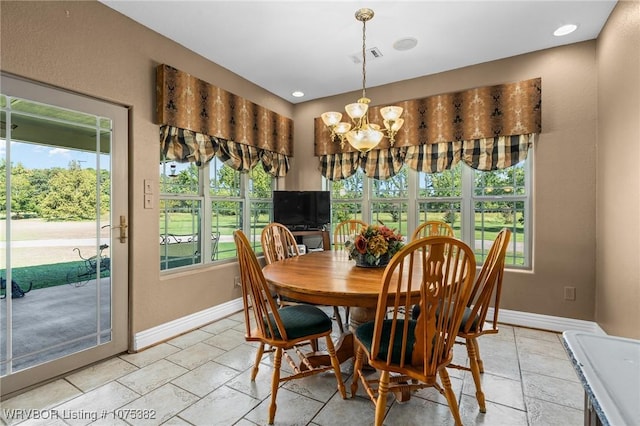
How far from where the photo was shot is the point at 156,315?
2.79 meters

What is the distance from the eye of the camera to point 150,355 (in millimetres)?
2547

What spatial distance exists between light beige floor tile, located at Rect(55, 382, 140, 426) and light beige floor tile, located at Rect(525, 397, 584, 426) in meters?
2.41

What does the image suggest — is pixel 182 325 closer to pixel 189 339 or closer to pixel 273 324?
pixel 189 339

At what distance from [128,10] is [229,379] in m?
2.93

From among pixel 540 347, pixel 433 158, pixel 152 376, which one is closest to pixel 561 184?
pixel 433 158

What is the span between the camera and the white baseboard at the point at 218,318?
8.88 ft

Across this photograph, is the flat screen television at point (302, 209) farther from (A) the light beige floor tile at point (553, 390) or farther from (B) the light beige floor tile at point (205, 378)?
(A) the light beige floor tile at point (553, 390)

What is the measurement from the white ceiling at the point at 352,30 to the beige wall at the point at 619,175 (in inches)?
14.2

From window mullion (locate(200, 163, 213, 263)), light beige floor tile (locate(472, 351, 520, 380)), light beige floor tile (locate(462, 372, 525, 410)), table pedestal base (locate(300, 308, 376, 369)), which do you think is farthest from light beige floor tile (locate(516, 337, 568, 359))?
window mullion (locate(200, 163, 213, 263))

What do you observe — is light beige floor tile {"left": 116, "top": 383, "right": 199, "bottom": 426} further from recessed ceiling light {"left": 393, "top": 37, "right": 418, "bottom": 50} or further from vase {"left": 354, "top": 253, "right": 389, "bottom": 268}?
recessed ceiling light {"left": 393, "top": 37, "right": 418, "bottom": 50}

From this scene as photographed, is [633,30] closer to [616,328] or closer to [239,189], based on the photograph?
[616,328]

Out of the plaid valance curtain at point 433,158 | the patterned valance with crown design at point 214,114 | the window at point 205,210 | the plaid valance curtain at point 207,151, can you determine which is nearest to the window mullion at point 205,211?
the window at point 205,210

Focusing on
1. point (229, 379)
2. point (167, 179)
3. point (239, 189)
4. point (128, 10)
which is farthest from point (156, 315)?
point (128, 10)

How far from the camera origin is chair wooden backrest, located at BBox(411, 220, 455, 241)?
3135 mm
